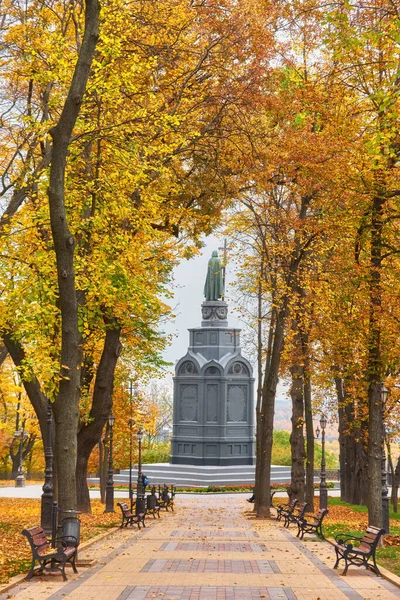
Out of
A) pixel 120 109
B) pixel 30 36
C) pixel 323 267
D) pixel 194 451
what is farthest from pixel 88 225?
pixel 194 451

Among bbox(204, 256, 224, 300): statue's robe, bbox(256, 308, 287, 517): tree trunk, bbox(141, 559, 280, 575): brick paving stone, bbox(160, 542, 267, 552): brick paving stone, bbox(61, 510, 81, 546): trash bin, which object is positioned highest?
bbox(204, 256, 224, 300): statue's robe

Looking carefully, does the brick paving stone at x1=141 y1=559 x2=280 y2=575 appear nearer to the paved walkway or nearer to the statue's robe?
the paved walkway

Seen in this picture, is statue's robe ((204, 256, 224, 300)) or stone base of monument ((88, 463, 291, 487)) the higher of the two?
statue's robe ((204, 256, 224, 300))

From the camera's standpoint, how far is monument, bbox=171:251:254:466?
49938mm

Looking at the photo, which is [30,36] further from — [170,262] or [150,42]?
[170,262]

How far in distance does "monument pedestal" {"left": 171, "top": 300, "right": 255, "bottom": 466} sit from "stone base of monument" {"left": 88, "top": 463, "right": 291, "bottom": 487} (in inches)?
39.6

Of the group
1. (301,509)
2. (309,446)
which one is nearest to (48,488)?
(301,509)

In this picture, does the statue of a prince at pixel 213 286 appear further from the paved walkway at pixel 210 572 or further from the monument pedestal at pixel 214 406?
the paved walkway at pixel 210 572

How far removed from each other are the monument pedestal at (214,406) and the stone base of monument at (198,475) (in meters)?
1.01

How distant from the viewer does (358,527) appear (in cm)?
2345

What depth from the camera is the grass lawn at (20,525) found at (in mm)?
14662

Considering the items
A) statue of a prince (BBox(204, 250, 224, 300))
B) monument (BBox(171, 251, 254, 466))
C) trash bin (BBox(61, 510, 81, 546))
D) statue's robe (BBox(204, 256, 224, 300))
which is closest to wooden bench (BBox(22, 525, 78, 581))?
trash bin (BBox(61, 510, 81, 546))

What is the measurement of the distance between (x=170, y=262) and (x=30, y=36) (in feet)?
41.1

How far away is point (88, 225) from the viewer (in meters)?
16.0
